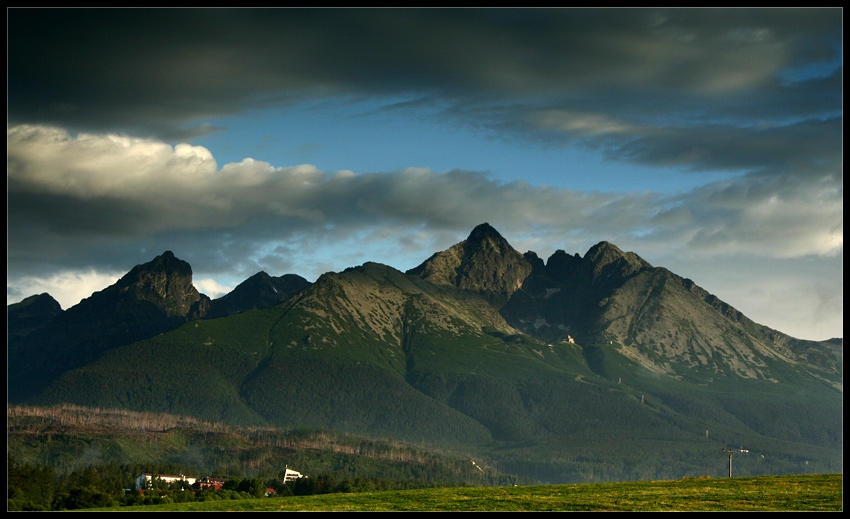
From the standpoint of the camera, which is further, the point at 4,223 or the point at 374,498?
the point at 374,498

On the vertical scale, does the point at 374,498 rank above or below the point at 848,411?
below

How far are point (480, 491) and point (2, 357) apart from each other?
152 feet

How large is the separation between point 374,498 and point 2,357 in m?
34.5

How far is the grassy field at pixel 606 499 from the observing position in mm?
81375

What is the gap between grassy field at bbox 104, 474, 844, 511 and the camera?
81375mm

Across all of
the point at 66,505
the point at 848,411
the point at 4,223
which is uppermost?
the point at 4,223

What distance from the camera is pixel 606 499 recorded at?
287 feet
